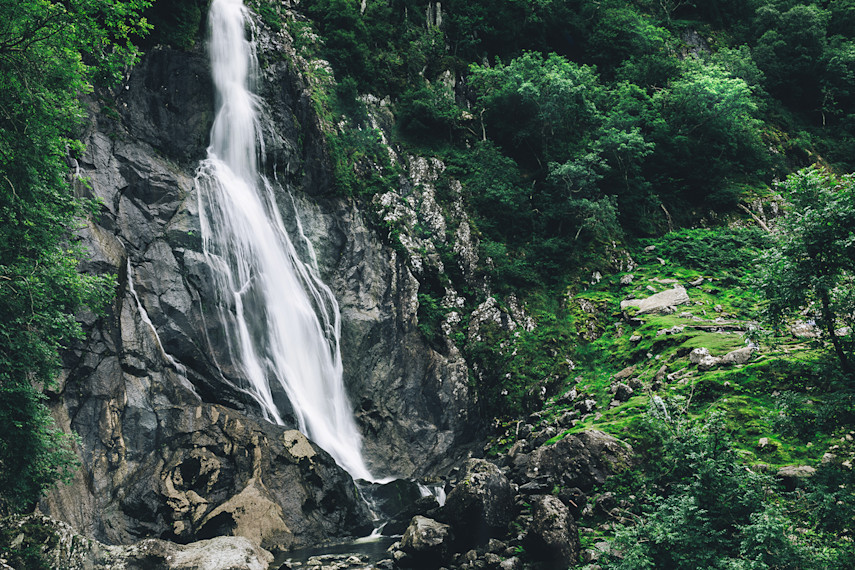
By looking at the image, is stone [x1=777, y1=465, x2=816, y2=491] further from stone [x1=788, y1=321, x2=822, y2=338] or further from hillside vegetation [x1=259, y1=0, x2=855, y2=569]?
stone [x1=788, y1=321, x2=822, y2=338]

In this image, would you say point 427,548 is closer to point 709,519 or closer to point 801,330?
point 709,519

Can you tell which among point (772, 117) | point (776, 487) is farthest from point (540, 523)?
point (772, 117)

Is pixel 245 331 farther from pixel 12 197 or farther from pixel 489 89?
pixel 489 89

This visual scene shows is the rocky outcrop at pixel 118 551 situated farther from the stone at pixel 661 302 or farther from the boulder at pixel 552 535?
the stone at pixel 661 302

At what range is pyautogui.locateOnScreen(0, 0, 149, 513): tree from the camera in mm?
9312

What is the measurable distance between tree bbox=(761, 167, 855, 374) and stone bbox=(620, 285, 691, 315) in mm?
10345

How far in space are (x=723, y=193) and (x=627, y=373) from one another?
565 inches

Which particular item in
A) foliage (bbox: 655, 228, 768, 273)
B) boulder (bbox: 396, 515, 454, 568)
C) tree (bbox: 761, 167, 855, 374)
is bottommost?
boulder (bbox: 396, 515, 454, 568)

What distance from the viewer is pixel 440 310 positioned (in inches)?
832

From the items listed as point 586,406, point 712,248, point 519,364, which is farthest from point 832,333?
point 712,248

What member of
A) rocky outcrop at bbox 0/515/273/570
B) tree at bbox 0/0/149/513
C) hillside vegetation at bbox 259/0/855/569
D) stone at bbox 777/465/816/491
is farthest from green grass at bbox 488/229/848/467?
tree at bbox 0/0/149/513

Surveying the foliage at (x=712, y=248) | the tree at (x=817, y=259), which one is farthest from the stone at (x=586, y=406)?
the foliage at (x=712, y=248)

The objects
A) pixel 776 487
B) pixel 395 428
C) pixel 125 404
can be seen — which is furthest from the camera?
pixel 395 428

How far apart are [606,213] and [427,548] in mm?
15506
